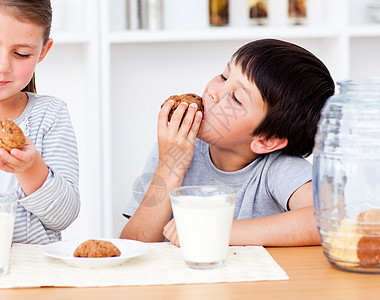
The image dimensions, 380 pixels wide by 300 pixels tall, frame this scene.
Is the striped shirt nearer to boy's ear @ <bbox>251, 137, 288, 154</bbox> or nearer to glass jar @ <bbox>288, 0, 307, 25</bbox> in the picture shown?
boy's ear @ <bbox>251, 137, 288, 154</bbox>

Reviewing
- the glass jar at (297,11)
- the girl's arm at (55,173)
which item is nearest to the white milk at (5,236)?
the girl's arm at (55,173)

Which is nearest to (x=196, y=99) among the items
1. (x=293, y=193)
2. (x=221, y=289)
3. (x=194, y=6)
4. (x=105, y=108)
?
(x=293, y=193)

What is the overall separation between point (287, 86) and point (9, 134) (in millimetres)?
642

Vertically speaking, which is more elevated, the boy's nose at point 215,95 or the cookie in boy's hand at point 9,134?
the boy's nose at point 215,95

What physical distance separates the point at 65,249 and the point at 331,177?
44 cm

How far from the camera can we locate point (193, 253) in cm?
Answer: 91

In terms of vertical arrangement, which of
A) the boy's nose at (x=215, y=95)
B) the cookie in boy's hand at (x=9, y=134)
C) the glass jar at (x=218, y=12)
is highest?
the glass jar at (x=218, y=12)

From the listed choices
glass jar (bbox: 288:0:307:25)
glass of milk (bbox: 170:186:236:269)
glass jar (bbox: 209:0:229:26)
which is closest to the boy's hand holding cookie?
glass of milk (bbox: 170:186:236:269)

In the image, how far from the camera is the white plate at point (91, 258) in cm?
90

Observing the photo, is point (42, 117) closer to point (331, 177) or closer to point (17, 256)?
point (17, 256)

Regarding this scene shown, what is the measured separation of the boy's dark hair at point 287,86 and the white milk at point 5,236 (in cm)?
67

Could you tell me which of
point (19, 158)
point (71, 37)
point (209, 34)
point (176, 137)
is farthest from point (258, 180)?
point (71, 37)

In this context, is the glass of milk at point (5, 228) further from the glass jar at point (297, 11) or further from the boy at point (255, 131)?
the glass jar at point (297, 11)

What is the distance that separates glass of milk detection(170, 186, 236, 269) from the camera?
0.90 meters
